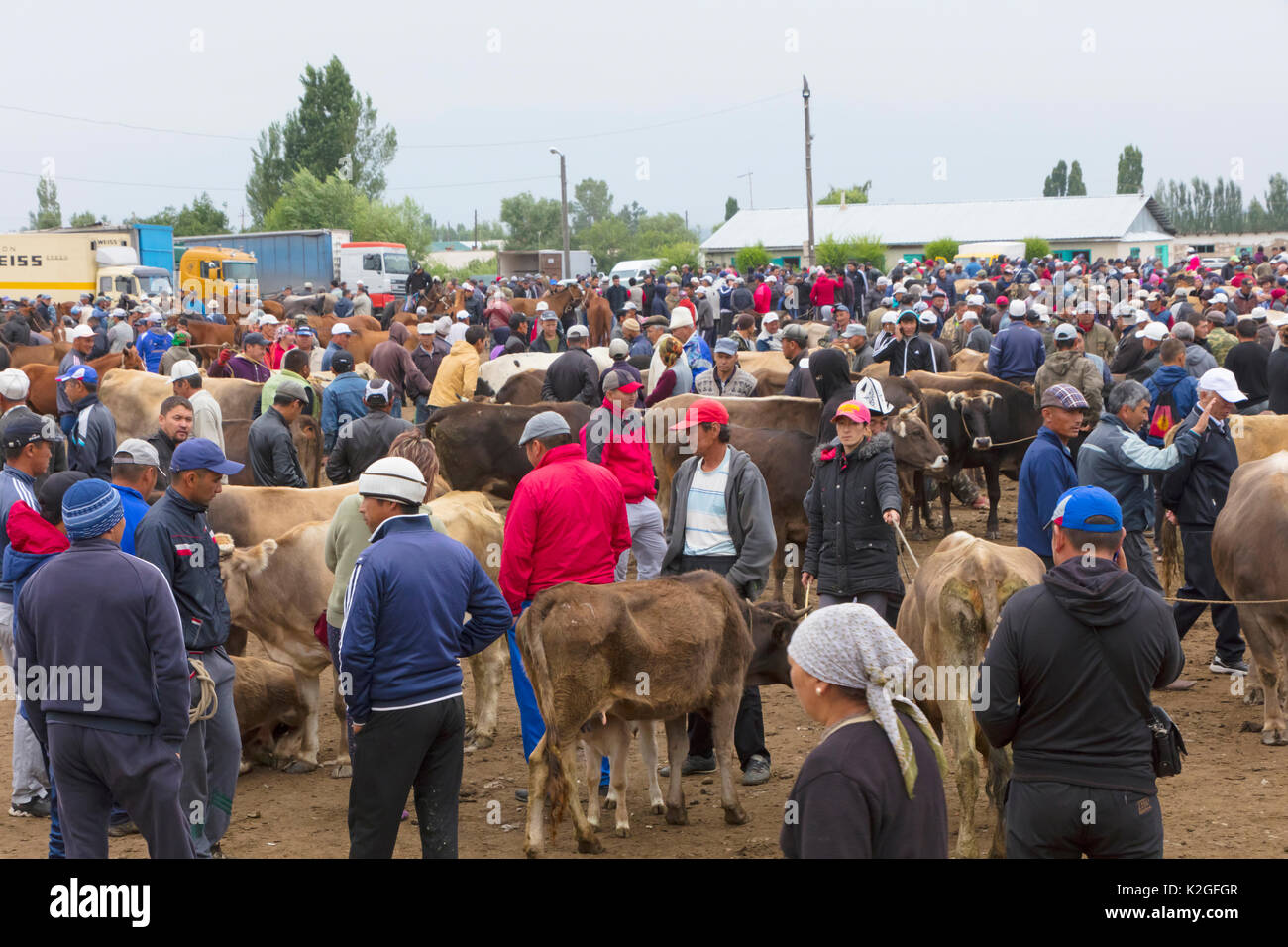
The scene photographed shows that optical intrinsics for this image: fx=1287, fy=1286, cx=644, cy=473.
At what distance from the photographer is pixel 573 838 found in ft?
22.2

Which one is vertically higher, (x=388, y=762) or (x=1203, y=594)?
(x=388, y=762)

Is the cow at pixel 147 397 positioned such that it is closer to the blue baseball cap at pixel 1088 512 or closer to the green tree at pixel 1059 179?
the blue baseball cap at pixel 1088 512

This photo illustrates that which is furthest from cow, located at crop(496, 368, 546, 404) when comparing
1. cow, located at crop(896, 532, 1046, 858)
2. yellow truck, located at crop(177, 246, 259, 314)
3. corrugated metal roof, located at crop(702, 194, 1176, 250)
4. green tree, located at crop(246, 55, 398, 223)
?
green tree, located at crop(246, 55, 398, 223)

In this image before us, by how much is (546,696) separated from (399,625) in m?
1.37

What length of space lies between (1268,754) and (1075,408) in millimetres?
2552

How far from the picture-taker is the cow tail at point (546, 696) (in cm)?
621

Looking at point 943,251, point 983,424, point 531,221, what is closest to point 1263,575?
point 983,424

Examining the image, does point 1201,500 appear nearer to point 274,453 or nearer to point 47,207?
point 274,453

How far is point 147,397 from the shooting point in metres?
14.1

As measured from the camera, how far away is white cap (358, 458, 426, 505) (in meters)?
5.13

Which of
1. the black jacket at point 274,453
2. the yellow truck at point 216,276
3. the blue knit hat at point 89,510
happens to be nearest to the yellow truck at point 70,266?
the yellow truck at point 216,276

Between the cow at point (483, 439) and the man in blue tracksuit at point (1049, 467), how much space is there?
623 cm
